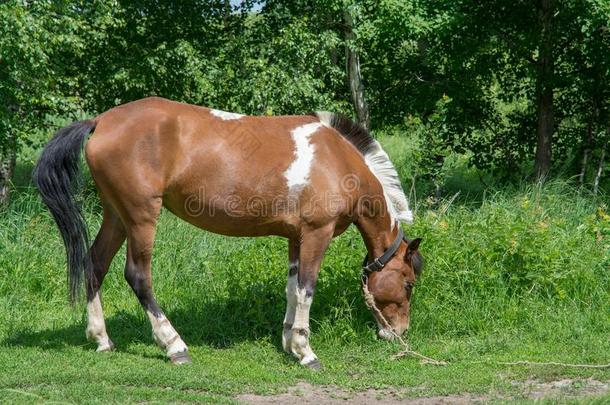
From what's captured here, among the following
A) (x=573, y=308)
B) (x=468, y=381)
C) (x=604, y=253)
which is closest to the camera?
(x=468, y=381)

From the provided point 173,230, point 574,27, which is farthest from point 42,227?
point 574,27

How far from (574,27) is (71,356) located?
8.94 metres

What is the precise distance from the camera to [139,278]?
5891 mm

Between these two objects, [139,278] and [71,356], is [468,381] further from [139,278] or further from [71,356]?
[71,356]

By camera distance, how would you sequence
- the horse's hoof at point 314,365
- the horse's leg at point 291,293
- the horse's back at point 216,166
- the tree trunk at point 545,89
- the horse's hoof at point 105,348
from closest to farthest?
the horse's back at point 216,166, the horse's hoof at point 314,365, the horse's hoof at point 105,348, the horse's leg at point 291,293, the tree trunk at point 545,89

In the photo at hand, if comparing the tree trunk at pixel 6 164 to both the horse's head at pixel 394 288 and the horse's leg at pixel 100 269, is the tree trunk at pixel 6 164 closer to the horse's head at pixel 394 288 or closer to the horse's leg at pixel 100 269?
the horse's leg at pixel 100 269

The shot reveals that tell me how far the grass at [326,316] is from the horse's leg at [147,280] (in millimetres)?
148

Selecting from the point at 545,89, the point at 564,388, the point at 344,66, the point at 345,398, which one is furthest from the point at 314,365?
the point at 344,66

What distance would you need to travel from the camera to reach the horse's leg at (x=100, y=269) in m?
6.18

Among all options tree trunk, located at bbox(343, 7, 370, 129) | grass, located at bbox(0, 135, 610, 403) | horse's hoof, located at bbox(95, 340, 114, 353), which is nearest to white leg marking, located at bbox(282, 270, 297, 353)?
grass, located at bbox(0, 135, 610, 403)

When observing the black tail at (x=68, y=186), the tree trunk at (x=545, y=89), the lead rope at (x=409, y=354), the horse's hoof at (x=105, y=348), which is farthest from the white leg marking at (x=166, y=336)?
the tree trunk at (x=545, y=89)

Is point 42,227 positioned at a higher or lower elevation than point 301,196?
lower

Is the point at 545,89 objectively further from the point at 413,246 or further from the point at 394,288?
the point at 394,288

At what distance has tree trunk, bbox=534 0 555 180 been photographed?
11414mm
